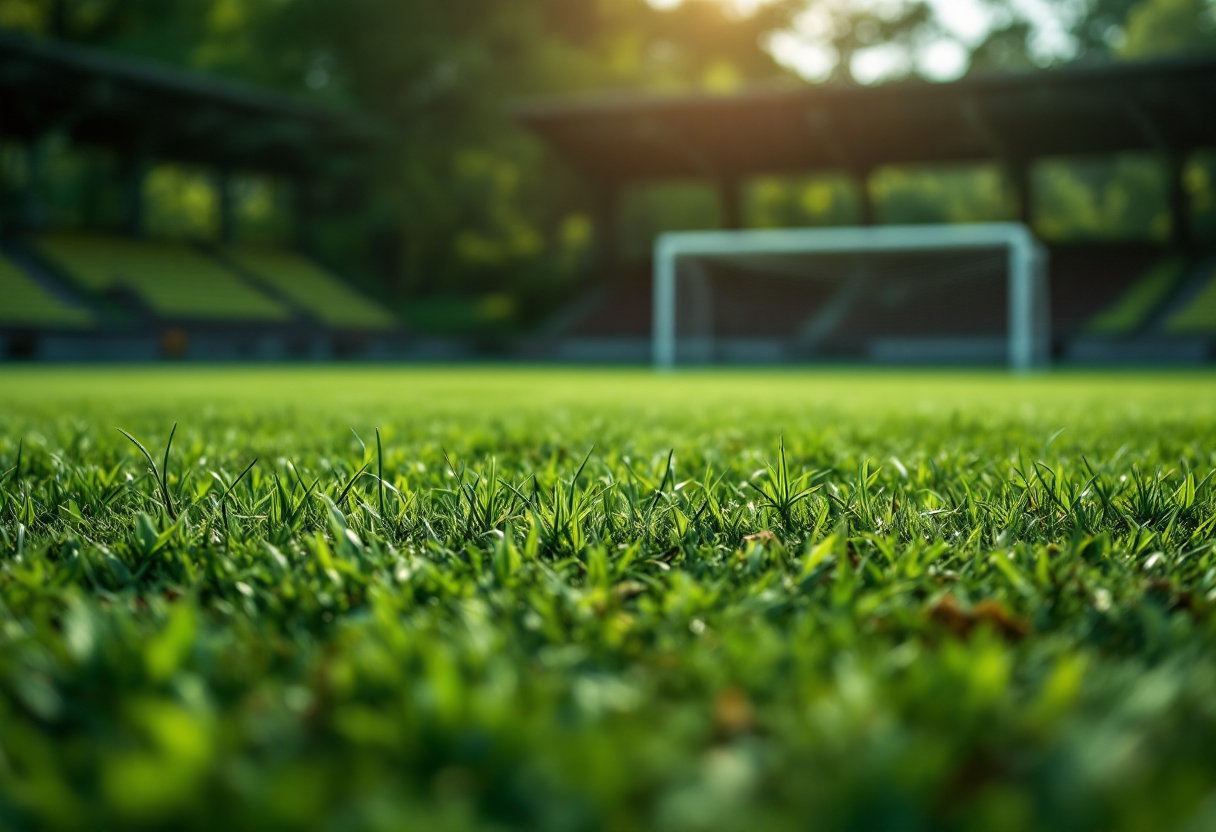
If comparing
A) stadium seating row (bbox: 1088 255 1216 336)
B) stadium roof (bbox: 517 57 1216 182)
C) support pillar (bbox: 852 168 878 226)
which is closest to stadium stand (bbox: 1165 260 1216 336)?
stadium seating row (bbox: 1088 255 1216 336)

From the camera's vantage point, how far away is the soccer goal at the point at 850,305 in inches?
959

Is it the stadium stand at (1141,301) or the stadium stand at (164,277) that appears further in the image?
the stadium stand at (164,277)

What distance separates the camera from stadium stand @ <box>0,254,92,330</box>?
21.9 m

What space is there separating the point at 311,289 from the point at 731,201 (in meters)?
13.2

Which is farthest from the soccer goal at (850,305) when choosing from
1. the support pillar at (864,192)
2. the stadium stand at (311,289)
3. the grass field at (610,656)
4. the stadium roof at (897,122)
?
the grass field at (610,656)

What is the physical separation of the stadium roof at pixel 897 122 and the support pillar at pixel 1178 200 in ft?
1.63

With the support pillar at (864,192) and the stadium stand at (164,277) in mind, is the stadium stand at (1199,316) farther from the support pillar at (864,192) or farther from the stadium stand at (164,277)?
the stadium stand at (164,277)

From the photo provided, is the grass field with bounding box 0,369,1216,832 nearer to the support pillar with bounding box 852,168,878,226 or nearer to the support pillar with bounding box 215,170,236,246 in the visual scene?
the support pillar with bounding box 852,168,878,226

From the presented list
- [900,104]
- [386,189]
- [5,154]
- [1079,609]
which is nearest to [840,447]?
[1079,609]

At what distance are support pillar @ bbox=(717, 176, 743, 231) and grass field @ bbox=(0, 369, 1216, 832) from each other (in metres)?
28.8

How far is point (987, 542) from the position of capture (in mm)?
1630

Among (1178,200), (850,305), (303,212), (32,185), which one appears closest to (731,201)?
(850,305)

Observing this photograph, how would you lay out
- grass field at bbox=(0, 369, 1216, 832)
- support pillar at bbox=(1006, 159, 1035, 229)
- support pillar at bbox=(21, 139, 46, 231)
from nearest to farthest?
grass field at bbox=(0, 369, 1216, 832) < support pillar at bbox=(21, 139, 46, 231) < support pillar at bbox=(1006, 159, 1035, 229)

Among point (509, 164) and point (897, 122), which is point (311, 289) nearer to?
point (509, 164)
